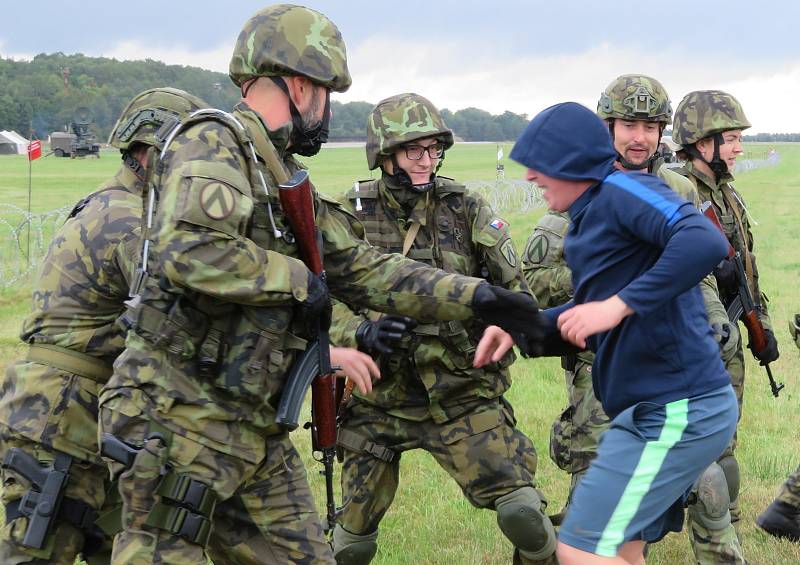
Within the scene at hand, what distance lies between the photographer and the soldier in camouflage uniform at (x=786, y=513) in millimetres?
5934

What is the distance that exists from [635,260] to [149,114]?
7.66 feet

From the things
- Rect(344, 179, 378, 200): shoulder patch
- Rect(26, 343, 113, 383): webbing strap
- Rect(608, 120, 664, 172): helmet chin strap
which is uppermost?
Rect(608, 120, 664, 172): helmet chin strap

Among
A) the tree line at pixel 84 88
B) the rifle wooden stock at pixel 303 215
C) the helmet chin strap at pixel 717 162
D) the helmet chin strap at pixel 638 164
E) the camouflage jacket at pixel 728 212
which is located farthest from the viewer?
the tree line at pixel 84 88

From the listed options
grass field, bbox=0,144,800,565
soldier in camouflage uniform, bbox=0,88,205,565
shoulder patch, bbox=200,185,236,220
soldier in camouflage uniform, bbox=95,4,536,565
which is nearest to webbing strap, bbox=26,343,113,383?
soldier in camouflage uniform, bbox=0,88,205,565

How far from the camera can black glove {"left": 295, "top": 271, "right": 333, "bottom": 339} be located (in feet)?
11.3

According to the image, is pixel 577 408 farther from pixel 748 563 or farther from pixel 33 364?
pixel 33 364

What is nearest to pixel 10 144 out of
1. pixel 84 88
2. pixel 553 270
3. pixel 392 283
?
pixel 84 88

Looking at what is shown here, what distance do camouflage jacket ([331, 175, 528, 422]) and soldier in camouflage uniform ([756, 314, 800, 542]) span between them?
199 cm

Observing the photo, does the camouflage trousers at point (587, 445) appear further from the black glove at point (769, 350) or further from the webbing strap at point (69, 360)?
the webbing strap at point (69, 360)

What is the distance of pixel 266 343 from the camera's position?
3.51 meters

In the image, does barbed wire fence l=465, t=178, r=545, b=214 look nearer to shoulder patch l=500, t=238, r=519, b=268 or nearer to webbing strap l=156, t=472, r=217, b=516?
shoulder patch l=500, t=238, r=519, b=268

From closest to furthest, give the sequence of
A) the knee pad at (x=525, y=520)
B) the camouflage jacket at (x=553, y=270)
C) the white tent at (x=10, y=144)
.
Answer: the knee pad at (x=525, y=520), the camouflage jacket at (x=553, y=270), the white tent at (x=10, y=144)

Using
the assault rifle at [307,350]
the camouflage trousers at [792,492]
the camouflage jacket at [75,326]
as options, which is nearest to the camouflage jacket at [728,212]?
the camouflage trousers at [792,492]

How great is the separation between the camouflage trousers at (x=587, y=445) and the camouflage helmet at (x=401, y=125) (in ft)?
4.76
